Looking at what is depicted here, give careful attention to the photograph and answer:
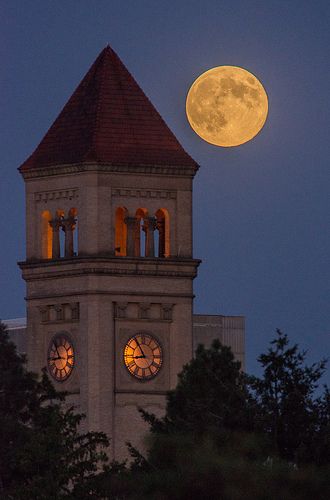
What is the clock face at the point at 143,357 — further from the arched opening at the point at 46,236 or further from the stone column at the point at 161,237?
the arched opening at the point at 46,236

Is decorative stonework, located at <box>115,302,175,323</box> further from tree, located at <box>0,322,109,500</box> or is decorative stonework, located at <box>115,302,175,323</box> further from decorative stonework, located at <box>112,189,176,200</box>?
tree, located at <box>0,322,109,500</box>

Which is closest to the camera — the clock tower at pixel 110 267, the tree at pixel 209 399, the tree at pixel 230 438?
the tree at pixel 230 438

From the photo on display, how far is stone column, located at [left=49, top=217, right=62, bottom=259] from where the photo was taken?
161 metres

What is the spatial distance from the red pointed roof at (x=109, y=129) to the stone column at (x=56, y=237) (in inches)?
84.7

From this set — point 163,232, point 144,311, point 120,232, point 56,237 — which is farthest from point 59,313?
point 163,232

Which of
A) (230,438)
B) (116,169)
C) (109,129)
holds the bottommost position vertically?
(230,438)

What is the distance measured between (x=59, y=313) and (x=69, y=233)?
307cm

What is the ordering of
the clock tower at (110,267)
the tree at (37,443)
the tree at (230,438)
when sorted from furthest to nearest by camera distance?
the clock tower at (110,267) < the tree at (37,443) < the tree at (230,438)

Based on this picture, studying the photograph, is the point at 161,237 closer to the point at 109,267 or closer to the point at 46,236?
the point at 109,267

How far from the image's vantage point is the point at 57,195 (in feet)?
528

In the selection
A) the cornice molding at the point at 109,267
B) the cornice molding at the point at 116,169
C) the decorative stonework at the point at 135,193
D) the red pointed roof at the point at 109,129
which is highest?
the red pointed roof at the point at 109,129

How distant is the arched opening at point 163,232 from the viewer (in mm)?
160875

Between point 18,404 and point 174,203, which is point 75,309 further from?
point 18,404

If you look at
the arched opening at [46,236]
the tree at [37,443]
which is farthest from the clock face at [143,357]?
the tree at [37,443]
